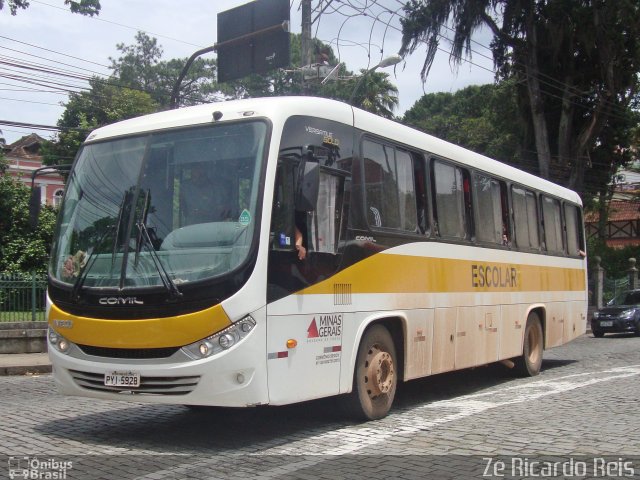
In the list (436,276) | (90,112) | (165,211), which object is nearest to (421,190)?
(436,276)

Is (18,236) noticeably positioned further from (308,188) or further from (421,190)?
(308,188)

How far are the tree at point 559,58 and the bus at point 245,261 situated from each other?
20644 millimetres

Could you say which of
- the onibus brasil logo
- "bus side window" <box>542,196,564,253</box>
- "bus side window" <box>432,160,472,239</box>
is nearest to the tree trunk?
"bus side window" <box>542,196,564,253</box>

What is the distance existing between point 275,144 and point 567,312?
934 centimetres

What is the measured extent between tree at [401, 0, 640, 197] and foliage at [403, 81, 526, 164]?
153 cm

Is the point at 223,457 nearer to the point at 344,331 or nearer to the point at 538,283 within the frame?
the point at 344,331

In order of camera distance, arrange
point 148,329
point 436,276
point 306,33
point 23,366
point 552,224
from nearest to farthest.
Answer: point 148,329, point 436,276, point 23,366, point 552,224, point 306,33

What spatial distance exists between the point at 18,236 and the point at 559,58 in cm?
2182

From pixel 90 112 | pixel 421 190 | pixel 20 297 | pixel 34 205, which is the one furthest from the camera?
pixel 90 112

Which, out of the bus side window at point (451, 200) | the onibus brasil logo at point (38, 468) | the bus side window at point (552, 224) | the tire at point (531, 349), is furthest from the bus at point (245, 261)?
the bus side window at point (552, 224)

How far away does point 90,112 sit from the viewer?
4512 centimetres

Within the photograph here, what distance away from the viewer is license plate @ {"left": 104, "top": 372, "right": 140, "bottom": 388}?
6676mm

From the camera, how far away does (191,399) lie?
6.51m

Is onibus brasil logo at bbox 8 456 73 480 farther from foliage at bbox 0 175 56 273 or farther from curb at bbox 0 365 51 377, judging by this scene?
foliage at bbox 0 175 56 273
